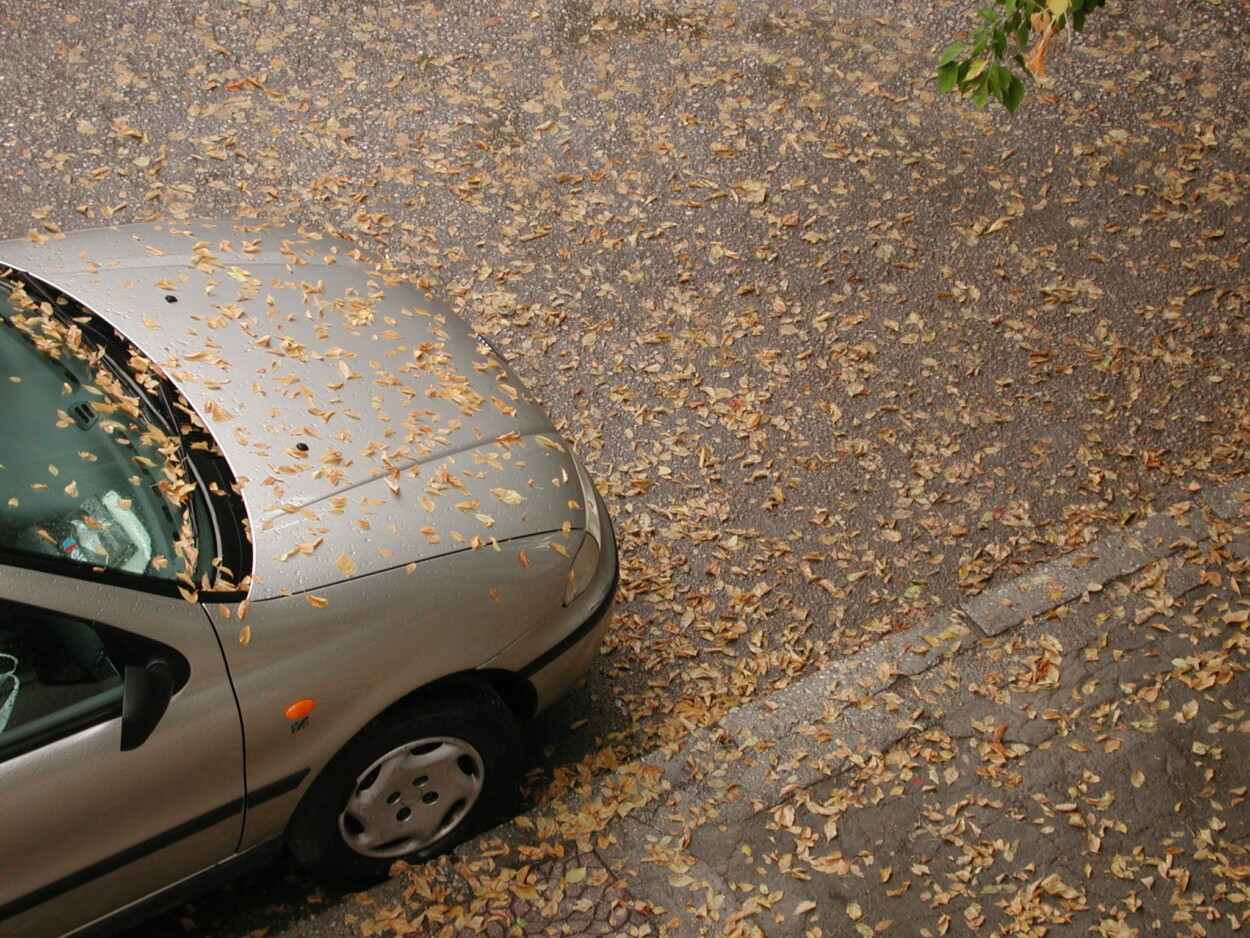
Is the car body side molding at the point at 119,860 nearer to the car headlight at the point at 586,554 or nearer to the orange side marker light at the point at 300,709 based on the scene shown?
the orange side marker light at the point at 300,709

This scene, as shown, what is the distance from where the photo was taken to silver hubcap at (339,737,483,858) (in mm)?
3443

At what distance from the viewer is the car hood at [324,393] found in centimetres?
324

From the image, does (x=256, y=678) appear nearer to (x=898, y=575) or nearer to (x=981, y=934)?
(x=981, y=934)

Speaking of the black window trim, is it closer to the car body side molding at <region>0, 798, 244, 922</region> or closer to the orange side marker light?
the orange side marker light

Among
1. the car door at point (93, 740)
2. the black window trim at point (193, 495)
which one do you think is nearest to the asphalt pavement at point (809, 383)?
the car door at point (93, 740)

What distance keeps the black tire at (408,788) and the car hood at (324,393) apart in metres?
0.54

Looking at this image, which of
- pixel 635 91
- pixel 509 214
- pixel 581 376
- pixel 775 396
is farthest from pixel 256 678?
pixel 635 91

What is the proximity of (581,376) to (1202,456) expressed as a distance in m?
3.04

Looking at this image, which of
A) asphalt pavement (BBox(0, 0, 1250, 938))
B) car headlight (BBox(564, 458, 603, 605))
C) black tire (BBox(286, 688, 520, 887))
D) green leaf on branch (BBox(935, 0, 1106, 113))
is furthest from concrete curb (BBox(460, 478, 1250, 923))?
green leaf on branch (BBox(935, 0, 1106, 113))

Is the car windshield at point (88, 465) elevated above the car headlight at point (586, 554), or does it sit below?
above

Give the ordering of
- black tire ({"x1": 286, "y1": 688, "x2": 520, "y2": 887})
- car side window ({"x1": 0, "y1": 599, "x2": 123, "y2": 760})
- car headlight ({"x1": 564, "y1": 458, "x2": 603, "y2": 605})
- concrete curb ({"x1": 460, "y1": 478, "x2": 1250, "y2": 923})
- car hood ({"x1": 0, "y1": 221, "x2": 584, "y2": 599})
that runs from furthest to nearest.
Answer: concrete curb ({"x1": 460, "y1": 478, "x2": 1250, "y2": 923}) → car headlight ({"x1": 564, "y1": 458, "x2": 603, "y2": 605}) → black tire ({"x1": 286, "y1": 688, "x2": 520, "y2": 887}) → car hood ({"x1": 0, "y1": 221, "x2": 584, "y2": 599}) → car side window ({"x1": 0, "y1": 599, "x2": 123, "y2": 760})

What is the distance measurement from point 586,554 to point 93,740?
155cm

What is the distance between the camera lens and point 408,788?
3525 millimetres

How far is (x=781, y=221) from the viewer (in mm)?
6438
